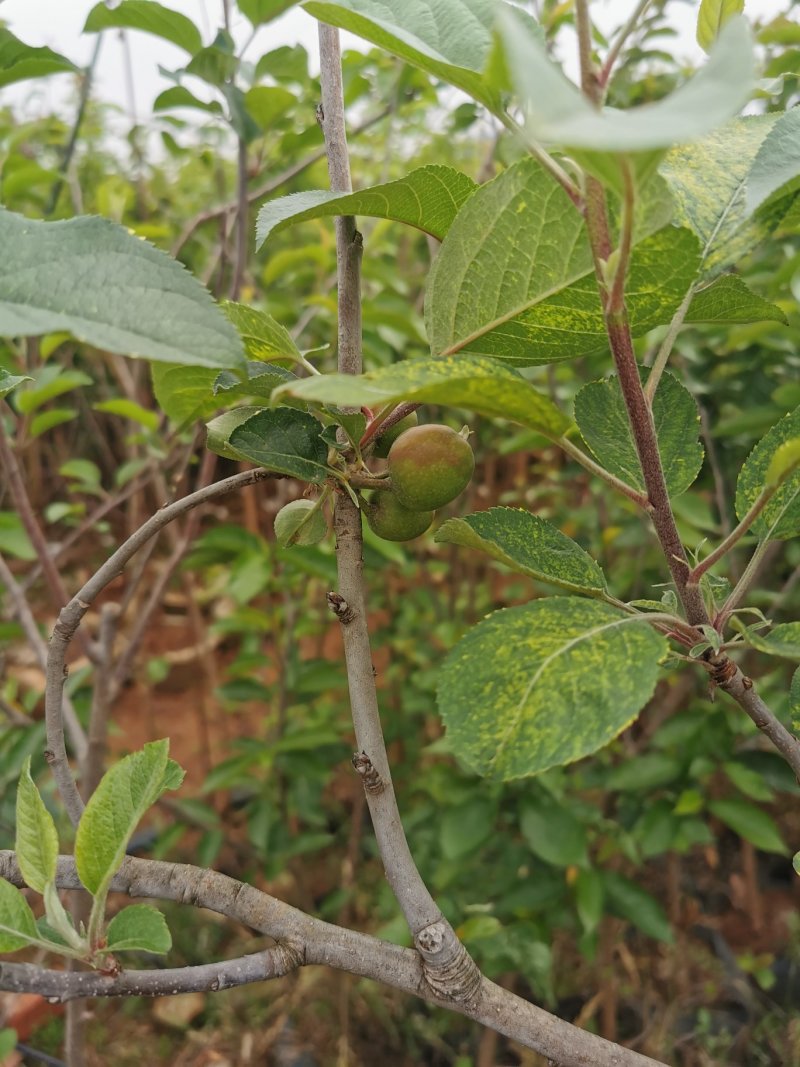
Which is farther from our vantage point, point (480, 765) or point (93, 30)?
point (93, 30)

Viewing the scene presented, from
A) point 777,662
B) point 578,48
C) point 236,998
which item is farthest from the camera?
point 236,998

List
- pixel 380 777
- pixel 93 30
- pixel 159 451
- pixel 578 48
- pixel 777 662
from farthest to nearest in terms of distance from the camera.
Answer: pixel 777 662 < pixel 159 451 < pixel 93 30 < pixel 380 777 < pixel 578 48

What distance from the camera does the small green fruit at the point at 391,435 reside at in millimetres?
525

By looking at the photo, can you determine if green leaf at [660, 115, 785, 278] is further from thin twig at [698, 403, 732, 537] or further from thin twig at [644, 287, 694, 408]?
thin twig at [698, 403, 732, 537]

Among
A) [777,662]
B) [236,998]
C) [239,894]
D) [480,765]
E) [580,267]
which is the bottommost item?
[236,998]

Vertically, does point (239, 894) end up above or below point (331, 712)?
above

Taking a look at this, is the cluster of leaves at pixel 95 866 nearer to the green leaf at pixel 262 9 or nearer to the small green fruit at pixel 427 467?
the small green fruit at pixel 427 467

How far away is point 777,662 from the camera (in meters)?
1.65

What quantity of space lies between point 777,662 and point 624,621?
136 centimetres

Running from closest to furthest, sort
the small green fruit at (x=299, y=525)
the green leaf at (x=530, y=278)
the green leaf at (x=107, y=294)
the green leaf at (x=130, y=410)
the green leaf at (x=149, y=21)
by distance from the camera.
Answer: the green leaf at (x=107, y=294), the green leaf at (x=530, y=278), the small green fruit at (x=299, y=525), the green leaf at (x=149, y=21), the green leaf at (x=130, y=410)

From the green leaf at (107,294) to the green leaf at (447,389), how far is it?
40 millimetres

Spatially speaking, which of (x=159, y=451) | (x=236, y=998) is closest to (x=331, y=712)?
(x=236, y=998)

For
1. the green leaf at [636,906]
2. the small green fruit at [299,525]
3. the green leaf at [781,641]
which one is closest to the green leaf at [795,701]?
the green leaf at [781,641]

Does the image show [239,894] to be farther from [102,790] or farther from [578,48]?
[578,48]
